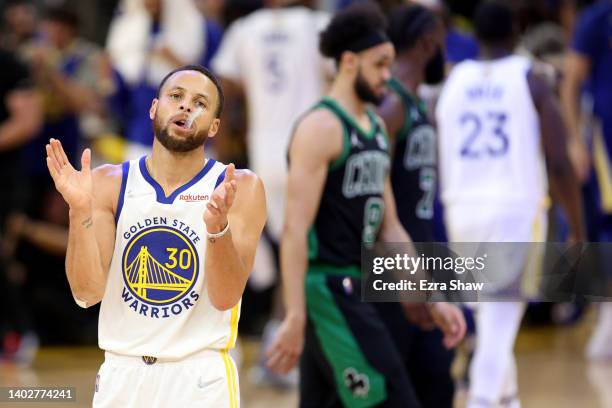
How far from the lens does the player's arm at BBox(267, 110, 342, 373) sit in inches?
244

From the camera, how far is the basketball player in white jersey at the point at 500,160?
7.59 m

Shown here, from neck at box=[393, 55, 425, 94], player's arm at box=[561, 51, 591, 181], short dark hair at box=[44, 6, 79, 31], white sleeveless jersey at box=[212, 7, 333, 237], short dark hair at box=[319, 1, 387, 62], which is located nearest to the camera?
short dark hair at box=[319, 1, 387, 62]

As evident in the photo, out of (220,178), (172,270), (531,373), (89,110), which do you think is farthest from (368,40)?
(89,110)

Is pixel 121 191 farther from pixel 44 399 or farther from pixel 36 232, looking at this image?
pixel 36 232

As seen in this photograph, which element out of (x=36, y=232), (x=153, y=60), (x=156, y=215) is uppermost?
(x=153, y=60)

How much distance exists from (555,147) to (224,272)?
3.73 metres

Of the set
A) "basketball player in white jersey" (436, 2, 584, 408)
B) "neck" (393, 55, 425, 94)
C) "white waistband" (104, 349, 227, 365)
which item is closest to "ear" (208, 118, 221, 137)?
"white waistband" (104, 349, 227, 365)

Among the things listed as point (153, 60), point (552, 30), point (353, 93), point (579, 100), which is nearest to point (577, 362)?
point (579, 100)

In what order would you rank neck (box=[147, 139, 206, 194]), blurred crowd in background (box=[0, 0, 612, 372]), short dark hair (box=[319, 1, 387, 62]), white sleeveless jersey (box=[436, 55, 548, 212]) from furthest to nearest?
blurred crowd in background (box=[0, 0, 612, 372]), white sleeveless jersey (box=[436, 55, 548, 212]), short dark hair (box=[319, 1, 387, 62]), neck (box=[147, 139, 206, 194])

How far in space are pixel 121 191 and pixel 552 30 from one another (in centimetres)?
878

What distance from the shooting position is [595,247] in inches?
231

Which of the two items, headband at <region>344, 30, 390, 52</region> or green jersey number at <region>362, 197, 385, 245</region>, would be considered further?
headband at <region>344, 30, 390, 52</region>

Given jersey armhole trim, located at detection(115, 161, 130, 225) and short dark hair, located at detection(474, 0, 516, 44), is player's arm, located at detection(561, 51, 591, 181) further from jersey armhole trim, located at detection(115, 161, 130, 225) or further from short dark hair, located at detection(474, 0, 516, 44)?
jersey armhole trim, located at detection(115, 161, 130, 225)

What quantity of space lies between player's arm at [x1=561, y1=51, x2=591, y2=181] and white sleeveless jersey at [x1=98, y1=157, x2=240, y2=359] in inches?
264
